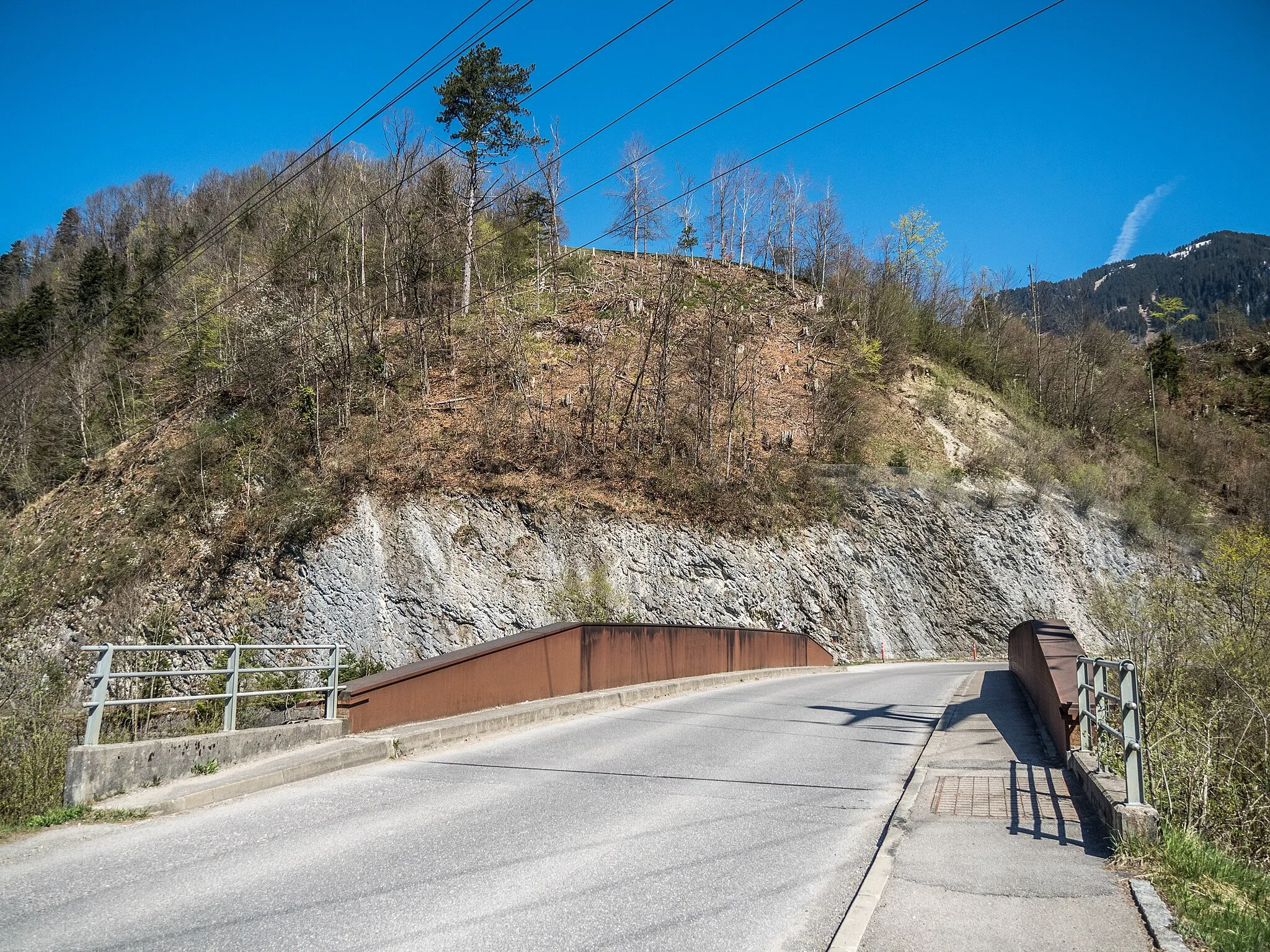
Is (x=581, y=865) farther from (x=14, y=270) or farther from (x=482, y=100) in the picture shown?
(x=14, y=270)

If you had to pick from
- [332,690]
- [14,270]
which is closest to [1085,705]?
[332,690]


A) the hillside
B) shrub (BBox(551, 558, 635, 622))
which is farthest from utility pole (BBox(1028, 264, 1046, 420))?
shrub (BBox(551, 558, 635, 622))

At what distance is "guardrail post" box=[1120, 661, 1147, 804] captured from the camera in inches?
225

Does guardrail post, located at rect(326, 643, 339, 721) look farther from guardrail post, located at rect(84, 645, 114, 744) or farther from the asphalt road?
A: guardrail post, located at rect(84, 645, 114, 744)

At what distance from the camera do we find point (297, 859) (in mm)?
5746

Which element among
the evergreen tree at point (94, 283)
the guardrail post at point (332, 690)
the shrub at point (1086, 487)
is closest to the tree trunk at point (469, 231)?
the evergreen tree at point (94, 283)

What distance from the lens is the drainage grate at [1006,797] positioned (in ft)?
22.3

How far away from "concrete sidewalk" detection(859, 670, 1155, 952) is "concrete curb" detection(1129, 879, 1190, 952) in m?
0.05

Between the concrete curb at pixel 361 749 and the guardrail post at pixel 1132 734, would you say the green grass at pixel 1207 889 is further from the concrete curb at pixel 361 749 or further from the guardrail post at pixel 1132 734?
the concrete curb at pixel 361 749

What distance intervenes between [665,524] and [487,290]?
2002cm

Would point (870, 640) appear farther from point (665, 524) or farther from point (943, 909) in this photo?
point (943, 909)

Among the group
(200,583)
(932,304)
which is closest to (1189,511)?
(932,304)

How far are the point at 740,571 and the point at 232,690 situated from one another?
2601 centimetres

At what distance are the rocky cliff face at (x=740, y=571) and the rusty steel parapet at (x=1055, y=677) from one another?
1656 centimetres
